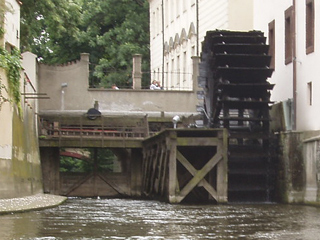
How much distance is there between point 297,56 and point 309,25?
1650 millimetres

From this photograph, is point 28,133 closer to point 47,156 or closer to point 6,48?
point 6,48

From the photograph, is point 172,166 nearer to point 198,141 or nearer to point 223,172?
point 198,141

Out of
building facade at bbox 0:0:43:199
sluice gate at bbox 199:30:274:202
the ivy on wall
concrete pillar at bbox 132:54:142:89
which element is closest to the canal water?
building facade at bbox 0:0:43:199

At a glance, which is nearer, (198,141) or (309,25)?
(198,141)

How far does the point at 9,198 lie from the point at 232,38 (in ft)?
42.0

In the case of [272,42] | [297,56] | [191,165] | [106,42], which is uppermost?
[106,42]

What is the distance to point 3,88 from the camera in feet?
100

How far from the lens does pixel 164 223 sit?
979 inches

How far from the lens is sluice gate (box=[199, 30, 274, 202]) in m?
37.6

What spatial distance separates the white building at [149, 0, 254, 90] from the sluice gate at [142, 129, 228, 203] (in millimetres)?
9237

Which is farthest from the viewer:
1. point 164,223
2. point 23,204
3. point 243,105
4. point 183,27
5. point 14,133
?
point 183,27

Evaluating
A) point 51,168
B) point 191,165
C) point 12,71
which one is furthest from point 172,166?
point 51,168

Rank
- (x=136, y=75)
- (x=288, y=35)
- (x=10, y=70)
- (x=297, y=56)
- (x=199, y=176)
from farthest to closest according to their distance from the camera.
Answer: (x=136, y=75)
(x=288, y=35)
(x=297, y=56)
(x=199, y=176)
(x=10, y=70)

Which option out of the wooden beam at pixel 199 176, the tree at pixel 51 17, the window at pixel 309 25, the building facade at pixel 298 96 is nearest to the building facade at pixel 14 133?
the wooden beam at pixel 199 176
